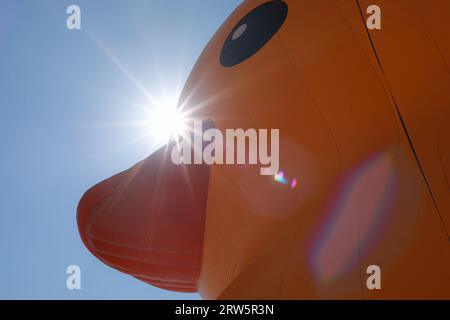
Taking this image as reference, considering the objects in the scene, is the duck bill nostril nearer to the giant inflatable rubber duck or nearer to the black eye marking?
the giant inflatable rubber duck

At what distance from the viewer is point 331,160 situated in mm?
3250

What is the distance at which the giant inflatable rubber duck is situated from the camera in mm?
2832

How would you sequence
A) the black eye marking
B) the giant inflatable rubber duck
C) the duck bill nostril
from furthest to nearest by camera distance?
the duck bill nostril
the black eye marking
the giant inflatable rubber duck

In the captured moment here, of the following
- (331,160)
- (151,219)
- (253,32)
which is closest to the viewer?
(331,160)

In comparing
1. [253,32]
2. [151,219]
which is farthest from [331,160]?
[151,219]

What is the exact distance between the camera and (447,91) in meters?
3.01

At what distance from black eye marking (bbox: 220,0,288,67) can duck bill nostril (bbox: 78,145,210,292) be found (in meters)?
0.94

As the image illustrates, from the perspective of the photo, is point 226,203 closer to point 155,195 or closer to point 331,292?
point 155,195

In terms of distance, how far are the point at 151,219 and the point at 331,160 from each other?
5.86 feet

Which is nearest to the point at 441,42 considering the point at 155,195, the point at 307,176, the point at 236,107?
the point at 307,176

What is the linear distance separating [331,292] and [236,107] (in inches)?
60.0

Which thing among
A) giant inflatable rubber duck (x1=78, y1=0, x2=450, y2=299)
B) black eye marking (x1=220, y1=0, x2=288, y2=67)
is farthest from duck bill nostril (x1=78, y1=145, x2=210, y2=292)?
black eye marking (x1=220, y1=0, x2=288, y2=67)

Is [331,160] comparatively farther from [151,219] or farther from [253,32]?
[151,219]

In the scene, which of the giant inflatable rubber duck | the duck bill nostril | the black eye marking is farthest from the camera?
the duck bill nostril
